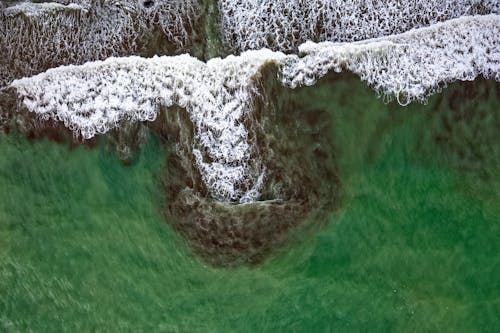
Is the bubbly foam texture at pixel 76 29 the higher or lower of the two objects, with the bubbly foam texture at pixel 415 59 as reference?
higher

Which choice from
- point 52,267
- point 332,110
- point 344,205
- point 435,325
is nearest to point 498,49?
point 332,110

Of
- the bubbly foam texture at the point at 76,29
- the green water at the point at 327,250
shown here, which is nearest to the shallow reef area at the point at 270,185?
the green water at the point at 327,250

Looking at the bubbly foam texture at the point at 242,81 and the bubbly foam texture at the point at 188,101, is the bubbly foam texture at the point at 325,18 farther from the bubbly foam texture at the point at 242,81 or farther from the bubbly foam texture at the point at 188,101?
the bubbly foam texture at the point at 188,101

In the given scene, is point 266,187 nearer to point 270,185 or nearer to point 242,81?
point 270,185

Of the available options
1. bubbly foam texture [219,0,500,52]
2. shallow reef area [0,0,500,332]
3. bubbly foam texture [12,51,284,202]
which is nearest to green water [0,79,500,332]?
shallow reef area [0,0,500,332]

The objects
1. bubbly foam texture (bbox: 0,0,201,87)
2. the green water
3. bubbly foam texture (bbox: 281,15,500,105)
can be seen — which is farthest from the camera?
bubbly foam texture (bbox: 0,0,201,87)

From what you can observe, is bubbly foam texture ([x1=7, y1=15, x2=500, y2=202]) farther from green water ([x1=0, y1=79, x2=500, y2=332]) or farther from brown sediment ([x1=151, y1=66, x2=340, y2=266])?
green water ([x1=0, y1=79, x2=500, y2=332])
